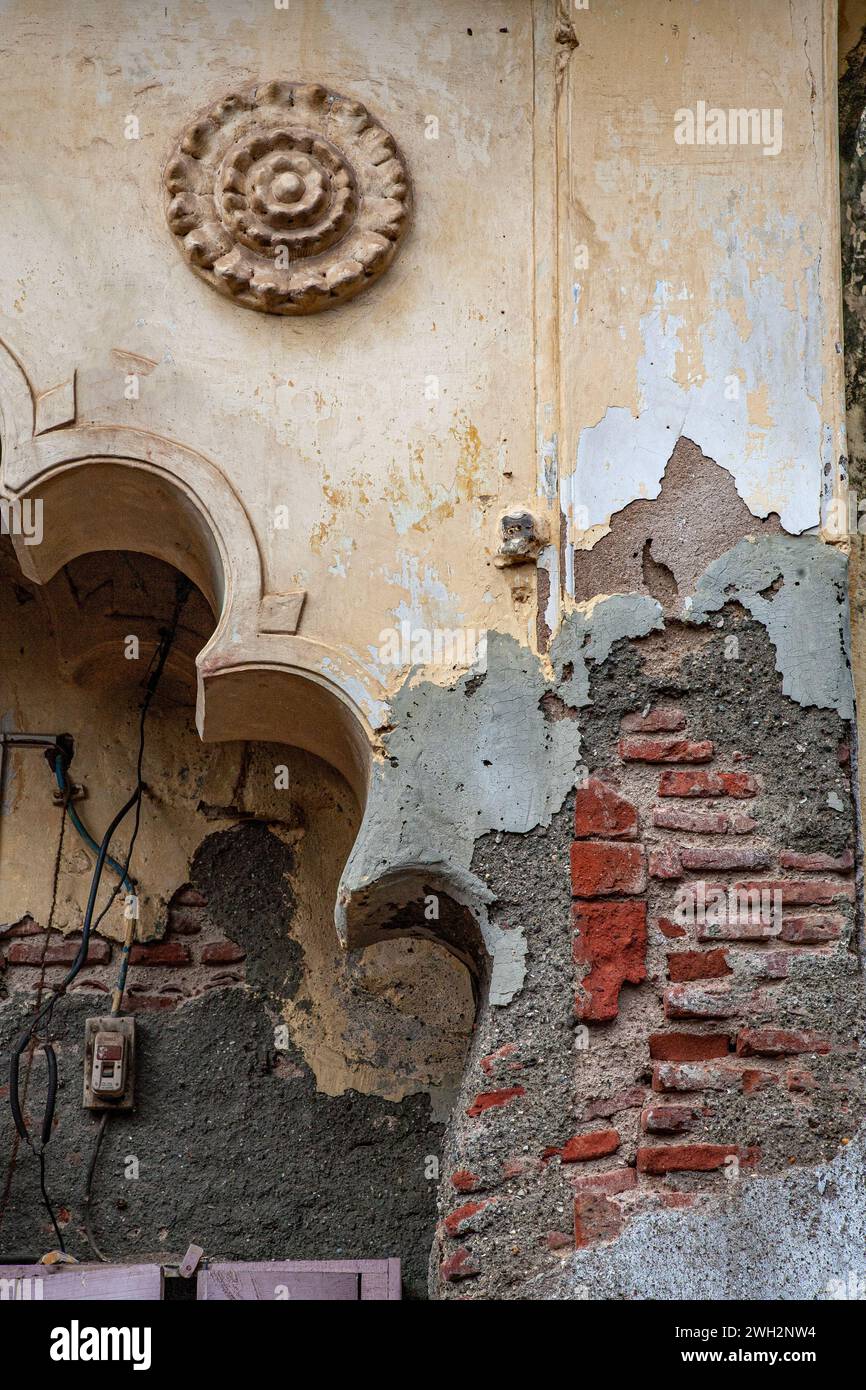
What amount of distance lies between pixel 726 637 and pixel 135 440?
4.67 feet

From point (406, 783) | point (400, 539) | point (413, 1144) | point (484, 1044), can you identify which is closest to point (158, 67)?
point (400, 539)

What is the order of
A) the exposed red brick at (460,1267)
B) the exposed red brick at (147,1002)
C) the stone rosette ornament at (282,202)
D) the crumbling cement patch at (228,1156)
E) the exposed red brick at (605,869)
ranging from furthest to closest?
the exposed red brick at (147,1002)
the crumbling cement patch at (228,1156)
the stone rosette ornament at (282,202)
the exposed red brick at (605,869)
the exposed red brick at (460,1267)

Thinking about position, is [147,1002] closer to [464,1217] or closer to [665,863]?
[464,1217]

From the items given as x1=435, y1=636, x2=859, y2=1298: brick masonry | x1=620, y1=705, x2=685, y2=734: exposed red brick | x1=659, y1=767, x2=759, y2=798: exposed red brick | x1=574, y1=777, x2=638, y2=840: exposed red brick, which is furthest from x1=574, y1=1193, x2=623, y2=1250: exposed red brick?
x1=620, y1=705, x2=685, y2=734: exposed red brick

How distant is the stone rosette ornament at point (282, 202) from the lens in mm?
3664

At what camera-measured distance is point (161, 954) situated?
4418mm

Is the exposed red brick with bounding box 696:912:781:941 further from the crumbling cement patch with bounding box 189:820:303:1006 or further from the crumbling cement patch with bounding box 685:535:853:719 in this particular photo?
the crumbling cement patch with bounding box 189:820:303:1006

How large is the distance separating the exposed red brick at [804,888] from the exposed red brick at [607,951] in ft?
0.82

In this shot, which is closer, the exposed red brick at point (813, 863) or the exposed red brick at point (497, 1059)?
the exposed red brick at point (497, 1059)

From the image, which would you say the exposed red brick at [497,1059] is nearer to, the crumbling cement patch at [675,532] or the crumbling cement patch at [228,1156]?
the crumbling cement patch at [675,532]

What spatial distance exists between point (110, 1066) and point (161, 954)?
35 centimetres

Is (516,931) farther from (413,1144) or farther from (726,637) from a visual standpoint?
(413,1144)

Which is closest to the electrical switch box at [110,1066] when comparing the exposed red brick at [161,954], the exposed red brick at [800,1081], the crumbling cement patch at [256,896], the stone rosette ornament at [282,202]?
the exposed red brick at [161,954]

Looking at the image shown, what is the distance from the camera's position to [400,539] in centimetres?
356
